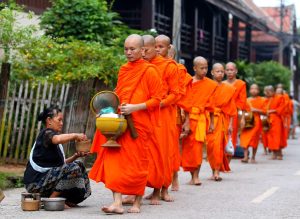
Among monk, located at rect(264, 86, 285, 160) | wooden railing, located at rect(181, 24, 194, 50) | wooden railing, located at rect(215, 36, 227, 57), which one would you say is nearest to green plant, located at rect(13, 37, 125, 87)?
monk, located at rect(264, 86, 285, 160)

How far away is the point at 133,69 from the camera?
954cm

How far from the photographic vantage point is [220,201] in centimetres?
1070

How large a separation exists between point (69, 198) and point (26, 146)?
461 cm

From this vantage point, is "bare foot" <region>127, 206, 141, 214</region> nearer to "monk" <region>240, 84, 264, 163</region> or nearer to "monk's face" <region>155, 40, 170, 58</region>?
"monk's face" <region>155, 40, 170, 58</region>

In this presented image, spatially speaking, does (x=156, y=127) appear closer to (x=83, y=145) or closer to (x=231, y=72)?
Result: (x=83, y=145)

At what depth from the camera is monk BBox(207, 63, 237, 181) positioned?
44.8 feet

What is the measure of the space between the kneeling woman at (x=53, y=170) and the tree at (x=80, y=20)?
301 inches

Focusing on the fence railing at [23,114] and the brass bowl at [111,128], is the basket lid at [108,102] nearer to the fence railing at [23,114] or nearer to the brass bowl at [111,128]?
the brass bowl at [111,128]

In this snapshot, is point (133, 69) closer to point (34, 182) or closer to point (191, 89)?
point (34, 182)

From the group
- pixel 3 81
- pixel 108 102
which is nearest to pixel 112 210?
pixel 108 102

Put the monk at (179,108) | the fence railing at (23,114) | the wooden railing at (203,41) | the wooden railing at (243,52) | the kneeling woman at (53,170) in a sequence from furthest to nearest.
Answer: the wooden railing at (243,52) → the wooden railing at (203,41) → the fence railing at (23,114) → the monk at (179,108) → the kneeling woman at (53,170)

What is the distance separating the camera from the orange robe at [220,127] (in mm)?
13664

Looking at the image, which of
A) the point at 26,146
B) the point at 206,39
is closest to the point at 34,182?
the point at 26,146

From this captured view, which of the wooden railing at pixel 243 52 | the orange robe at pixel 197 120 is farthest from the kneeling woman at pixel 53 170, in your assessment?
the wooden railing at pixel 243 52
